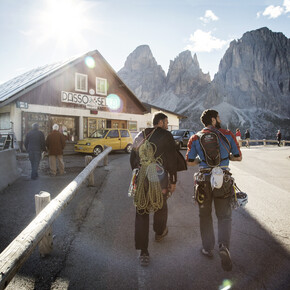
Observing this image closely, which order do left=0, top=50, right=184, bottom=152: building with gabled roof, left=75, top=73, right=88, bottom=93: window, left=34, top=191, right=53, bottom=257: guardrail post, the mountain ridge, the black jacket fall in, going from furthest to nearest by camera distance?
1. the mountain ridge
2. left=75, top=73, right=88, bottom=93: window
3. left=0, top=50, right=184, bottom=152: building with gabled roof
4. the black jacket
5. left=34, top=191, right=53, bottom=257: guardrail post

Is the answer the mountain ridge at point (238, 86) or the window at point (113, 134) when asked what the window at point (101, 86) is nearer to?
the window at point (113, 134)

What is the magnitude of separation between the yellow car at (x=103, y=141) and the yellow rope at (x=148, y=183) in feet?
38.6

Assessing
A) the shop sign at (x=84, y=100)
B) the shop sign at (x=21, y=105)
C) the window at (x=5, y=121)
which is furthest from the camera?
the shop sign at (x=84, y=100)

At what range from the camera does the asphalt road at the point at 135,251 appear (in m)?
2.64

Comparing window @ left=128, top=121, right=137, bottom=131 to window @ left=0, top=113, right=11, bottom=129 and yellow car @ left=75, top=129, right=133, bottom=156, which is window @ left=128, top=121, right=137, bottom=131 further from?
window @ left=0, top=113, right=11, bottom=129

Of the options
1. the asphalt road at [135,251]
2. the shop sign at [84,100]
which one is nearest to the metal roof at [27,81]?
the shop sign at [84,100]

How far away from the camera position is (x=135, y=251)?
11.1ft

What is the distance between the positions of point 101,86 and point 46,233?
20638 millimetres

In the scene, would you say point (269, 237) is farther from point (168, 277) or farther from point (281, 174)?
point (281, 174)

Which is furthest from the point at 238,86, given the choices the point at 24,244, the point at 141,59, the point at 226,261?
the point at 24,244

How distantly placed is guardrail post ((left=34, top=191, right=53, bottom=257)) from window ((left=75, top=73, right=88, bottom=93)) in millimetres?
18569

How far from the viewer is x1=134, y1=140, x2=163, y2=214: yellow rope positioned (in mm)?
3155

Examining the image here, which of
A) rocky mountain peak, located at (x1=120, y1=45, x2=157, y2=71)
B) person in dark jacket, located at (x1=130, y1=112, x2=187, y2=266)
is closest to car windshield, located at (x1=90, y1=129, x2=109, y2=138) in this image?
person in dark jacket, located at (x1=130, y1=112, x2=187, y2=266)

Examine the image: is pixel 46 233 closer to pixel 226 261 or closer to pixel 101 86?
pixel 226 261
